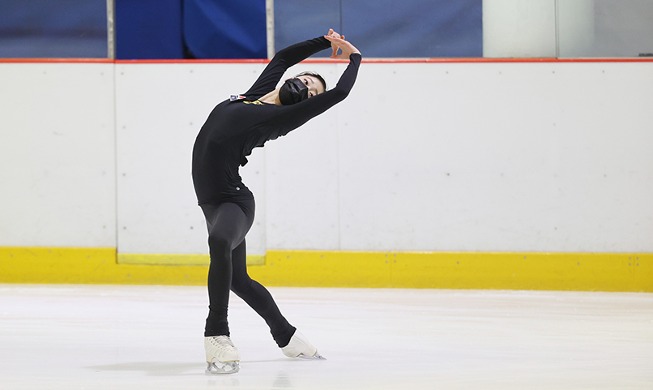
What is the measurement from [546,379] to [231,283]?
123cm

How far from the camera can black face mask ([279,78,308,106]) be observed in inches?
167

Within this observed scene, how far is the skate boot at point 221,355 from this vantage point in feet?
13.5

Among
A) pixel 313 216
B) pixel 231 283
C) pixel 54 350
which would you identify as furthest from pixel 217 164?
pixel 313 216

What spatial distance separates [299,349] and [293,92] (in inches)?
40.9

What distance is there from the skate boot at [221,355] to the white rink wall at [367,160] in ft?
11.0

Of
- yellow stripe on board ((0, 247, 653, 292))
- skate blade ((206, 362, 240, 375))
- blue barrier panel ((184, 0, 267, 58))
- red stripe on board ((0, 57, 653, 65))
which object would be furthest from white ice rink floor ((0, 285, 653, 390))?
blue barrier panel ((184, 0, 267, 58))

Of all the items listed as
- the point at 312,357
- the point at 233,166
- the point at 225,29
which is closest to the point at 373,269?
the point at 225,29

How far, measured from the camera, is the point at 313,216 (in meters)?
7.52

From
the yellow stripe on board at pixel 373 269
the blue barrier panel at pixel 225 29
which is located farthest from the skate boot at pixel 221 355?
the blue barrier panel at pixel 225 29

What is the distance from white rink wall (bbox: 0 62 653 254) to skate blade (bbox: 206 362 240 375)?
131 inches

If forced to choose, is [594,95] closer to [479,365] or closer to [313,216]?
[313,216]

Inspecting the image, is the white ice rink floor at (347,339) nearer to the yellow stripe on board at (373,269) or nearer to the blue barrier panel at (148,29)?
the yellow stripe on board at (373,269)

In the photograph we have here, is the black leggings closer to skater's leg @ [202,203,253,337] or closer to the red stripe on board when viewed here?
skater's leg @ [202,203,253,337]

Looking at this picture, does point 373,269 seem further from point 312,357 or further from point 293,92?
point 293,92
